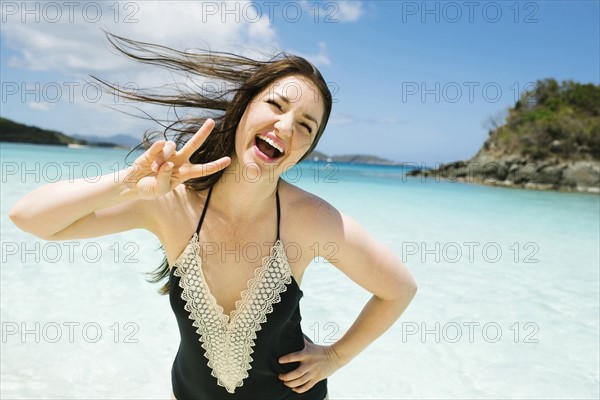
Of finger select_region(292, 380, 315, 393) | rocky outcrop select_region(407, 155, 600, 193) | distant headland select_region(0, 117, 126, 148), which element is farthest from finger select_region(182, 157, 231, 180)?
distant headland select_region(0, 117, 126, 148)

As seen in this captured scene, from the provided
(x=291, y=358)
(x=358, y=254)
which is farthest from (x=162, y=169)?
(x=291, y=358)

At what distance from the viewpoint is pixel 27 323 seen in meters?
4.43

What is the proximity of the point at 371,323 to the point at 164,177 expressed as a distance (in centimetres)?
115

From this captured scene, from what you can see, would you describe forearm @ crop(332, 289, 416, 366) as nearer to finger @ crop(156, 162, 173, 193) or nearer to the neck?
the neck

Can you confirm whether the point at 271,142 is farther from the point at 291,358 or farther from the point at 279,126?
the point at 291,358

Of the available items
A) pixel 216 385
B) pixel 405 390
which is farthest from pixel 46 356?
pixel 405 390

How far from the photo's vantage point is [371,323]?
216 centimetres

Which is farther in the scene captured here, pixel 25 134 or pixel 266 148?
pixel 25 134

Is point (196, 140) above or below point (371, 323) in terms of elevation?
above

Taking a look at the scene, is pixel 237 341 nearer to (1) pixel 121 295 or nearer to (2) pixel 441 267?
(1) pixel 121 295

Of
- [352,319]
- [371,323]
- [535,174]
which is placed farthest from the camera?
[535,174]

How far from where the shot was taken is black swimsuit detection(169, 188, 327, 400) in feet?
6.12

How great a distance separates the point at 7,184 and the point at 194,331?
1300 cm

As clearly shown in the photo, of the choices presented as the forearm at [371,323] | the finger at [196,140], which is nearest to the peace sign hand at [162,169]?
the finger at [196,140]
